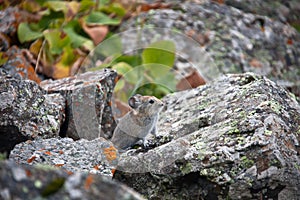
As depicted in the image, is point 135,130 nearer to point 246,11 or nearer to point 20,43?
point 20,43

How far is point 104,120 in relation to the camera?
6.27m

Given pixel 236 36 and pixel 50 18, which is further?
pixel 236 36

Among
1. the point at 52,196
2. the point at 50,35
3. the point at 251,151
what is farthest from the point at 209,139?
the point at 50,35

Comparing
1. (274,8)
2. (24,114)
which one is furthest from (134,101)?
(274,8)

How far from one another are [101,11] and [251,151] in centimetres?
568

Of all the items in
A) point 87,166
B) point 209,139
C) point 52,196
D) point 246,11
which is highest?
point 52,196

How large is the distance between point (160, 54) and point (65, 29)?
5.82 ft

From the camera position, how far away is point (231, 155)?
447 cm

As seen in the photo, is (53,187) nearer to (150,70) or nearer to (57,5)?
(150,70)

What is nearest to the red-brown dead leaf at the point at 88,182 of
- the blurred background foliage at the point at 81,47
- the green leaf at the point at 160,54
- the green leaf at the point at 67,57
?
the blurred background foliage at the point at 81,47

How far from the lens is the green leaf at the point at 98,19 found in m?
8.88

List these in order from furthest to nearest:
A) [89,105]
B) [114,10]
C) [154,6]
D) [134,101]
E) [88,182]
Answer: [154,6] → [114,10] → [134,101] → [89,105] → [88,182]

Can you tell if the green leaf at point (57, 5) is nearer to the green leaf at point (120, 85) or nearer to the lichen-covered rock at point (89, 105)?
the green leaf at point (120, 85)

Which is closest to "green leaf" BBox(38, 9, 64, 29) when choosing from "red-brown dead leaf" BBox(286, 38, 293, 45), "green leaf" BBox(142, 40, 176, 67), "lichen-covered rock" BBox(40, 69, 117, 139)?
"green leaf" BBox(142, 40, 176, 67)
